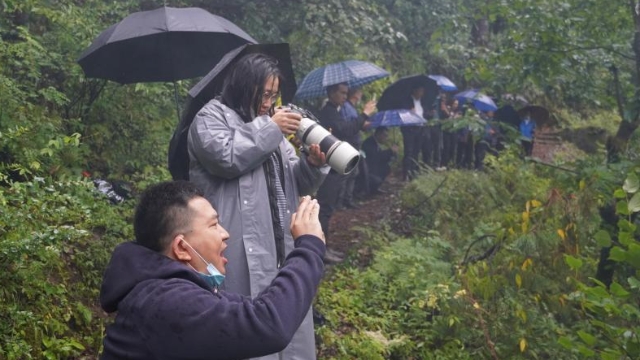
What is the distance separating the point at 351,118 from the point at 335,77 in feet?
1.84

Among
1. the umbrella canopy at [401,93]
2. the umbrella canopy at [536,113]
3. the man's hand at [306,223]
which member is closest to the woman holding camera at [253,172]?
the man's hand at [306,223]

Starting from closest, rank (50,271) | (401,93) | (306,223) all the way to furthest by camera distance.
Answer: (306,223) < (50,271) < (401,93)

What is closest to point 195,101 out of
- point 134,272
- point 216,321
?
point 134,272

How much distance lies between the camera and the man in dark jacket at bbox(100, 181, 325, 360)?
199cm

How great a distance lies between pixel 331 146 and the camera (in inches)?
136

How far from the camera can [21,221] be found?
4207 millimetres

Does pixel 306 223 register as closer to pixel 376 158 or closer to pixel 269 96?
pixel 269 96

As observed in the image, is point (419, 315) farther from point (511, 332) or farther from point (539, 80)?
point (539, 80)

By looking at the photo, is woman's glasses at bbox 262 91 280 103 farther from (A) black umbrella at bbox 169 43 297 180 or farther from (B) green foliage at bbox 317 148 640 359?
(B) green foliage at bbox 317 148 640 359

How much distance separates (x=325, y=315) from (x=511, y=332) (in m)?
1.49

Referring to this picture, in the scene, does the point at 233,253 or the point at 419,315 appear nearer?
the point at 233,253

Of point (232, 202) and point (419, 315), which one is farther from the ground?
point (232, 202)

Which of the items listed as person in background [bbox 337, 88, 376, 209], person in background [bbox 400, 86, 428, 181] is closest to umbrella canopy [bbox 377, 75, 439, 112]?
person in background [bbox 400, 86, 428, 181]

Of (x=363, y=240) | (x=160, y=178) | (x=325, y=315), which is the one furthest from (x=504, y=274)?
(x=160, y=178)
